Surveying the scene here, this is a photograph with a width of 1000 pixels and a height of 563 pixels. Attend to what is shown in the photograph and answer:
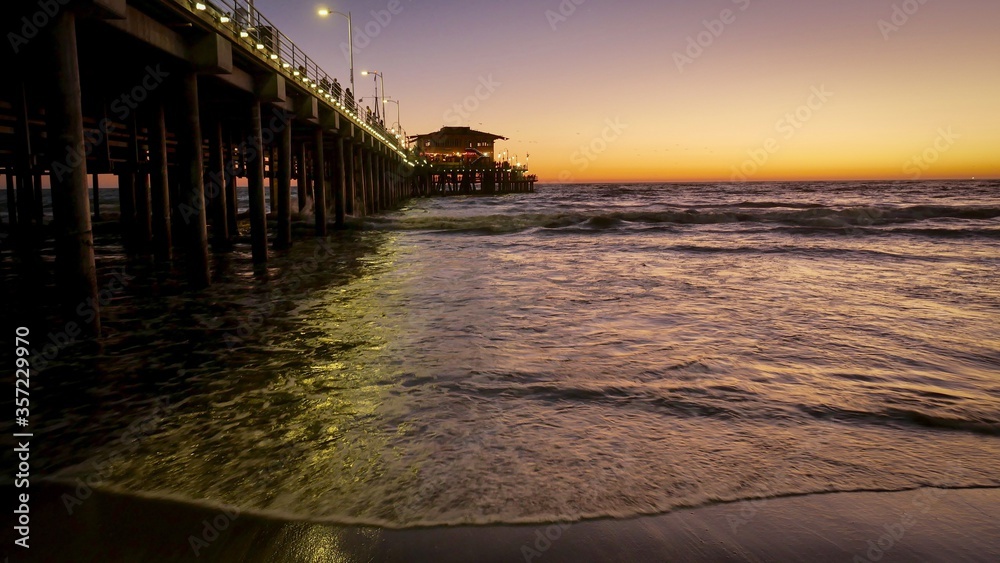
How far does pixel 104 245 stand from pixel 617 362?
22.5 m

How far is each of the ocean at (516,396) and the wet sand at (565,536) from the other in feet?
0.54

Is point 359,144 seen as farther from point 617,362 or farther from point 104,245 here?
point 617,362

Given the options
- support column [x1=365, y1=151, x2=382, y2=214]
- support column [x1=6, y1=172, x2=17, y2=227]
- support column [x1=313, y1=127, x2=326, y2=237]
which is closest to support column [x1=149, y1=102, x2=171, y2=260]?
support column [x1=6, y1=172, x2=17, y2=227]

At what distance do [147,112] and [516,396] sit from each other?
47.2ft

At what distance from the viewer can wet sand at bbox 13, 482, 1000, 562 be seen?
3.36m

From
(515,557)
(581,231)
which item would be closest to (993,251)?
(581,231)

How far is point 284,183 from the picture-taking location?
1930 cm

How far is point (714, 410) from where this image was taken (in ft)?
18.8
